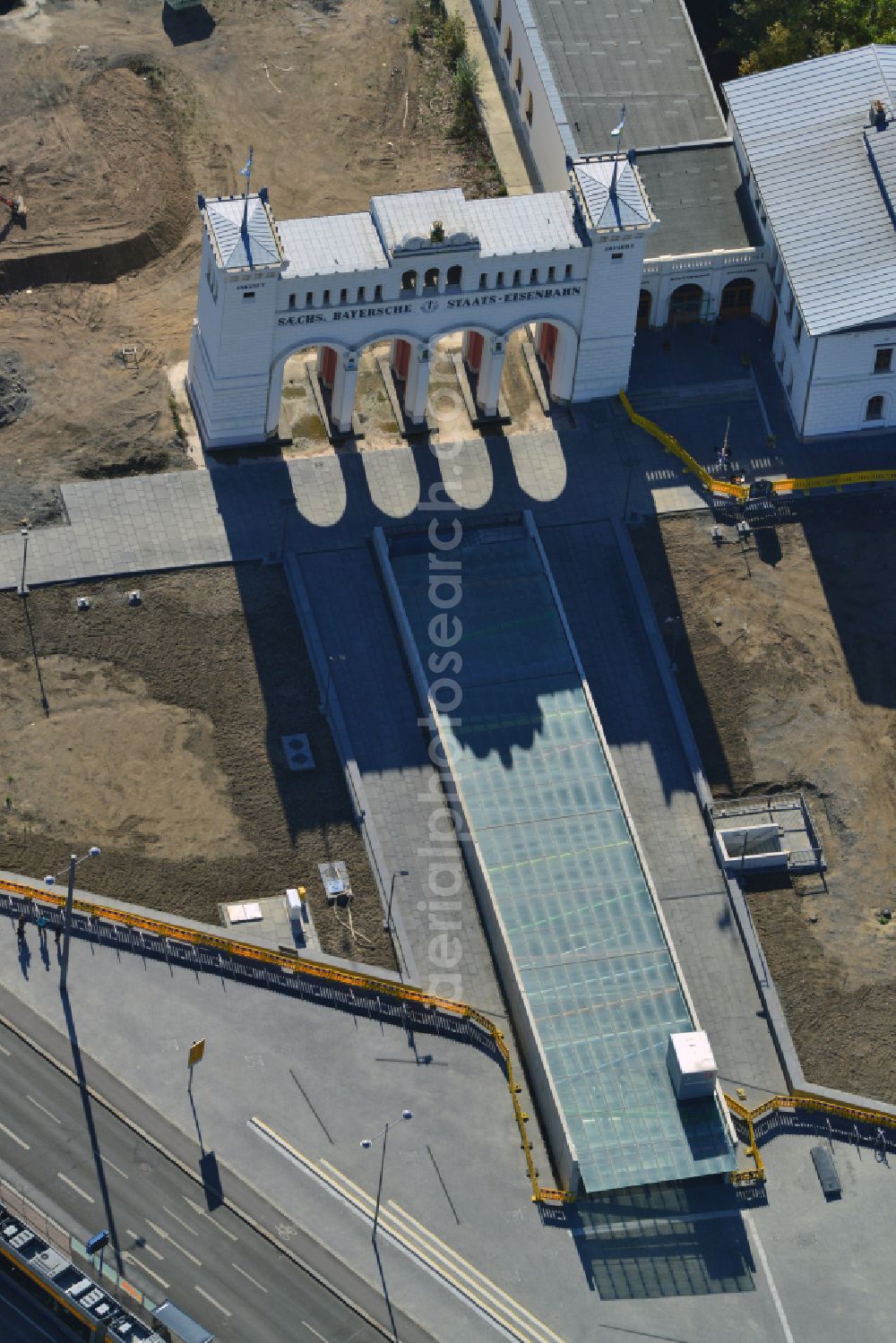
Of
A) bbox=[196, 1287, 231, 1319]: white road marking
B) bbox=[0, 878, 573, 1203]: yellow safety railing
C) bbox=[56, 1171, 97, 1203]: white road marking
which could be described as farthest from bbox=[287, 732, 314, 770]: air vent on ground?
bbox=[196, 1287, 231, 1319]: white road marking

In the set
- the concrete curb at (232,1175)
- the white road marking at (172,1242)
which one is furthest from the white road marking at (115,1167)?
the white road marking at (172,1242)

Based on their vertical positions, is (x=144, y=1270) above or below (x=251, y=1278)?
above

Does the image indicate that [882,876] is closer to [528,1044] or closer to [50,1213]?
[528,1044]

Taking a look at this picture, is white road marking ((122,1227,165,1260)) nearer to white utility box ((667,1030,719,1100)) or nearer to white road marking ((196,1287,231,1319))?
white road marking ((196,1287,231,1319))

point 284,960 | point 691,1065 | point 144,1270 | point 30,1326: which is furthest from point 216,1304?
point 691,1065

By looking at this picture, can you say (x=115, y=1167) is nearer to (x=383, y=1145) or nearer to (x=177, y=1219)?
(x=177, y=1219)

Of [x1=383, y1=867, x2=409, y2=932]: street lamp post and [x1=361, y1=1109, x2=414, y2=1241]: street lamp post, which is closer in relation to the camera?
[x1=361, y1=1109, x2=414, y2=1241]: street lamp post

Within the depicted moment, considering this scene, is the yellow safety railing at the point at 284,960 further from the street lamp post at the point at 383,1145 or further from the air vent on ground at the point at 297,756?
the air vent on ground at the point at 297,756
